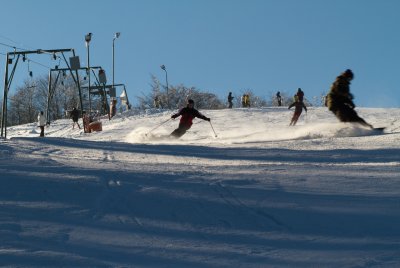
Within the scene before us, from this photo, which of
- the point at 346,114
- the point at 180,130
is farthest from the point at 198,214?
the point at 180,130

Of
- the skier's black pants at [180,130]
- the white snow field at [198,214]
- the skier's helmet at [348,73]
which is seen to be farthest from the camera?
the skier's black pants at [180,130]

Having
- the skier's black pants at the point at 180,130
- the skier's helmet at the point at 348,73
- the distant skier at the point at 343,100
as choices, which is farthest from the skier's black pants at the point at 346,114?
the skier's black pants at the point at 180,130

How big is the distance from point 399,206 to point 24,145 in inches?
388

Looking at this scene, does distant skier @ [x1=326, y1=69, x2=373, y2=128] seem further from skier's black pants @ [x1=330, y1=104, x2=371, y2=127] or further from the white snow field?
the white snow field

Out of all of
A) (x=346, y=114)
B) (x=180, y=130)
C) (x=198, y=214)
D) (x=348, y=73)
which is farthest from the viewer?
(x=180, y=130)

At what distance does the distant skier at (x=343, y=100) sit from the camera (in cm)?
1663

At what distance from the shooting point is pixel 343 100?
1669 centimetres

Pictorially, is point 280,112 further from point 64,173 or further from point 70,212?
point 70,212

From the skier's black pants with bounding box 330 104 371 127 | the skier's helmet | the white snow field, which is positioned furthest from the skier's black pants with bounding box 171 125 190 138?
the white snow field

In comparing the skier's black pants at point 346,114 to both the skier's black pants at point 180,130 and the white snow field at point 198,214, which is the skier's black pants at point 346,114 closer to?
the skier's black pants at point 180,130

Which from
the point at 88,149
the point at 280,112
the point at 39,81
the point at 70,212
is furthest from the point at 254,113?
the point at 39,81

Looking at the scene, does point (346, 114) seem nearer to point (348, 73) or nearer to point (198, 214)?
point (348, 73)

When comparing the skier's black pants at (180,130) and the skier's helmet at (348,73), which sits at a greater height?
the skier's helmet at (348,73)

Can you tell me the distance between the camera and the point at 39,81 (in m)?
79.1
